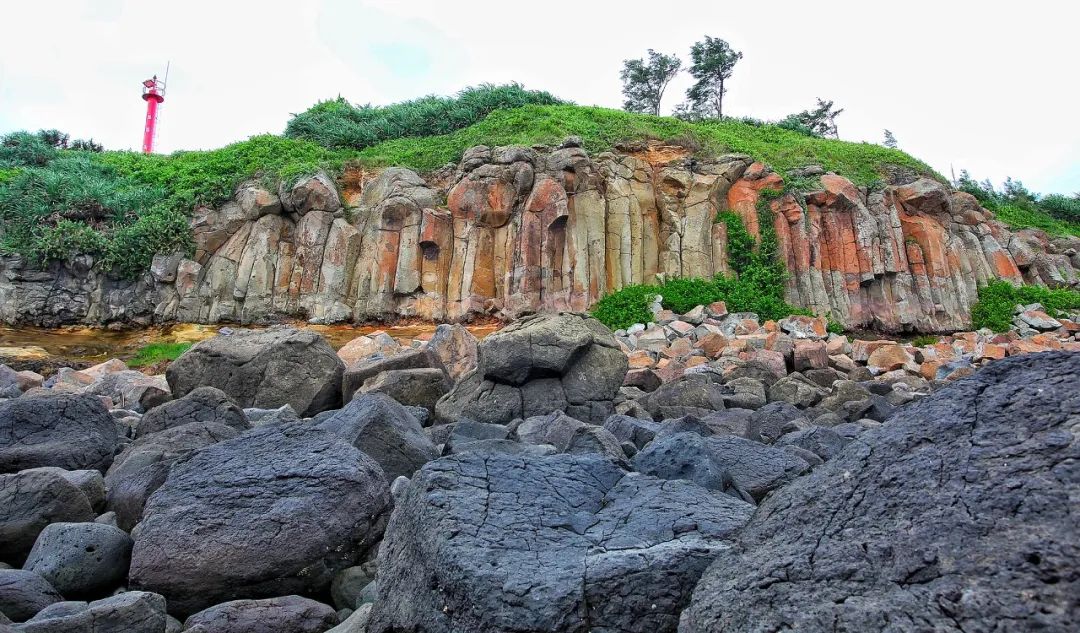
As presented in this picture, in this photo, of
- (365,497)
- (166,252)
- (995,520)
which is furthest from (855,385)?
(166,252)

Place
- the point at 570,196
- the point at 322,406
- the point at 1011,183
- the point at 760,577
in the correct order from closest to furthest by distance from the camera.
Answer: the point at 760,577, the point at 322,406, the point at 570,196, the point at 1011,183

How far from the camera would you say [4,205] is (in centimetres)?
2142

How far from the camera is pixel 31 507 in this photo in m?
4.67

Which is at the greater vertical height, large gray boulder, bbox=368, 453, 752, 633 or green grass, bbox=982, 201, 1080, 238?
green grass, bbox=982, 201, 1080, 238

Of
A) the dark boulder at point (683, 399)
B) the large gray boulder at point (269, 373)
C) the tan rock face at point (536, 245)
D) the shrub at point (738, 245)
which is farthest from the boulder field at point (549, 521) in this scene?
the shrub at point (738, 245)

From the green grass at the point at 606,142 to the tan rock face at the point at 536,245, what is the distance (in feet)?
3.94

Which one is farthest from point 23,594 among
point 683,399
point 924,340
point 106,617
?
point 924,340

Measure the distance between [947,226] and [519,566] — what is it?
84.2ft

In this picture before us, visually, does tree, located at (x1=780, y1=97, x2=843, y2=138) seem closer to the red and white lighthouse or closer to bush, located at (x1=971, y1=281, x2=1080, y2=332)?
bush, located at (x1=971, y1=281, x2=1080, y2=332)

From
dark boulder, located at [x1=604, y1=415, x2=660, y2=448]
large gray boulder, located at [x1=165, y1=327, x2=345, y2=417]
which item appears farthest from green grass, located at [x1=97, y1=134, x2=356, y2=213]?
dark boulder, located at [x1=604, y1=415, x2=660, y2=448]

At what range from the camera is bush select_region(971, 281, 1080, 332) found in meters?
21.8

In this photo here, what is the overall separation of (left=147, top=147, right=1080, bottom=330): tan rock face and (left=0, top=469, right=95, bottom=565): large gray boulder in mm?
15258

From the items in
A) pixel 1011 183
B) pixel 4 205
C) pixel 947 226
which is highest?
pixel 1011 183

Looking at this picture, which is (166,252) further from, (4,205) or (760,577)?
(760,577)
